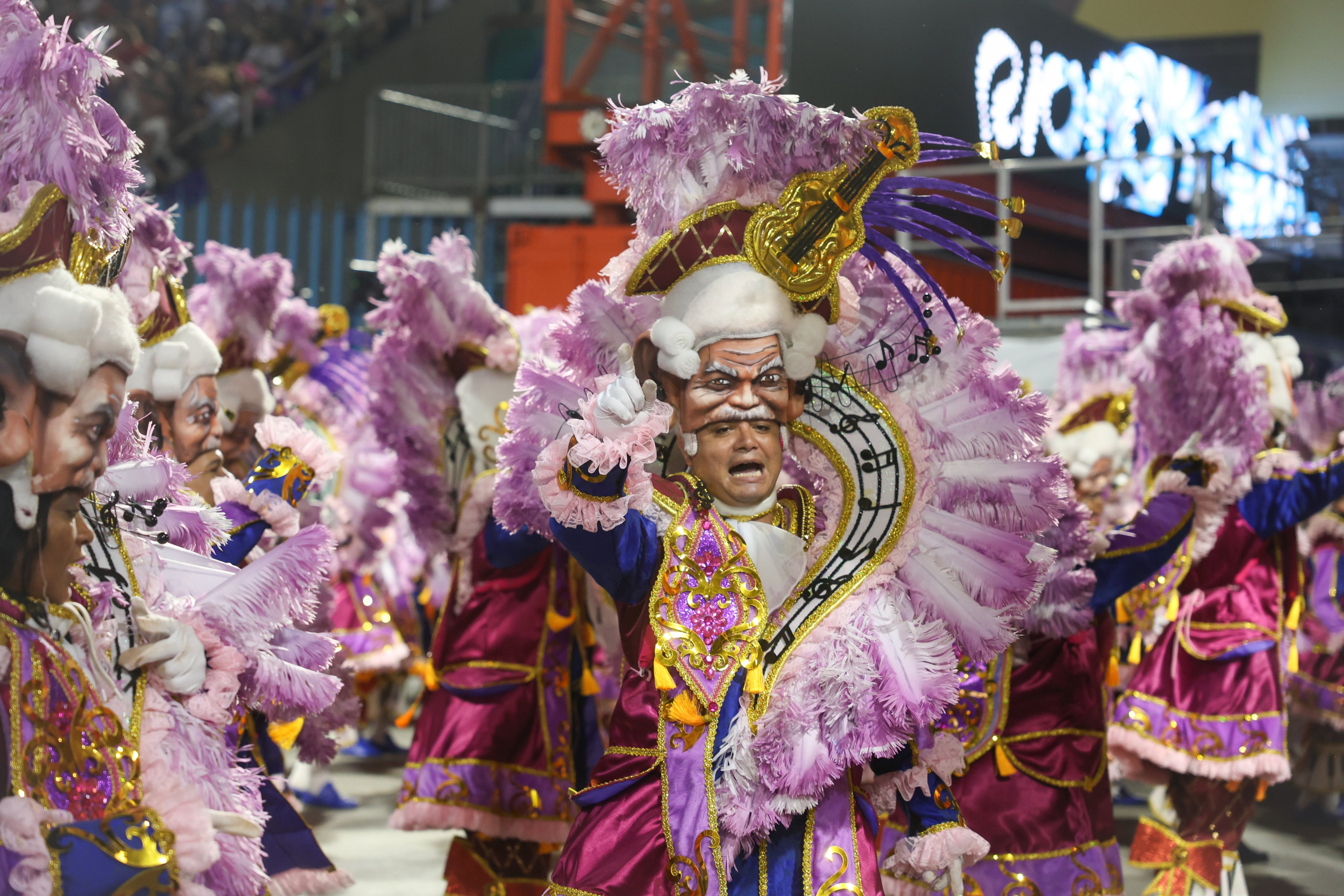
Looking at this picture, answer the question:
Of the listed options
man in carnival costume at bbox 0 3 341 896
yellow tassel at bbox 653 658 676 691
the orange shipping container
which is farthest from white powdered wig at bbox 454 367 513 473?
the orange shipping container

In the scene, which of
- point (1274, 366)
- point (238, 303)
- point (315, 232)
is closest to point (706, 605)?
point (238, 303)

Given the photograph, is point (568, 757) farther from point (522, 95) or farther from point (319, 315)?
point (522, 95)

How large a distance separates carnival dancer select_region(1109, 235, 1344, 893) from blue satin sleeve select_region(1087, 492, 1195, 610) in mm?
524

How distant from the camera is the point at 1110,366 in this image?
18.5 feet

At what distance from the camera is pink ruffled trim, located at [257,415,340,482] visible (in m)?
3.09

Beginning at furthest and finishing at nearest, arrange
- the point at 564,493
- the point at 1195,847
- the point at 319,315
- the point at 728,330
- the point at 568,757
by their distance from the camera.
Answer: the point at 319,315
the point at 1195,847
the point at 568,757
the point at 728,330
the point at 564,493

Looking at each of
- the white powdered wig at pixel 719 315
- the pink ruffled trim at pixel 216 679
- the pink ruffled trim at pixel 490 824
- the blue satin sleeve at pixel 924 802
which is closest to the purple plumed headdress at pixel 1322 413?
the pink ruffled trim at pixel 490 824

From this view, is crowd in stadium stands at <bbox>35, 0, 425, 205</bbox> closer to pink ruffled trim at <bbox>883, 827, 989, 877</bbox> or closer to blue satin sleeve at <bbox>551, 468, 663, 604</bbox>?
blue satin sleeve at <bbox>551, 468, 663, 604</bbox>

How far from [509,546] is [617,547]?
62.1 inches

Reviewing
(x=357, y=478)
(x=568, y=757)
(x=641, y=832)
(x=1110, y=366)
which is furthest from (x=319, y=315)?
(x=641, y=832)

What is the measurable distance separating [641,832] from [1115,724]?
260 centimetres

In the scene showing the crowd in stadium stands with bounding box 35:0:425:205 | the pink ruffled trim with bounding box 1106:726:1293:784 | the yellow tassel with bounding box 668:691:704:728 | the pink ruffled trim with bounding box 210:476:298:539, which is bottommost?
the pink ruffled trim with bounding box 1106:726:1293:784

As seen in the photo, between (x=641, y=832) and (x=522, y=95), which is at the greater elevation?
(x=522, y=95)

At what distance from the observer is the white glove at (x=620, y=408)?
7.22ft
